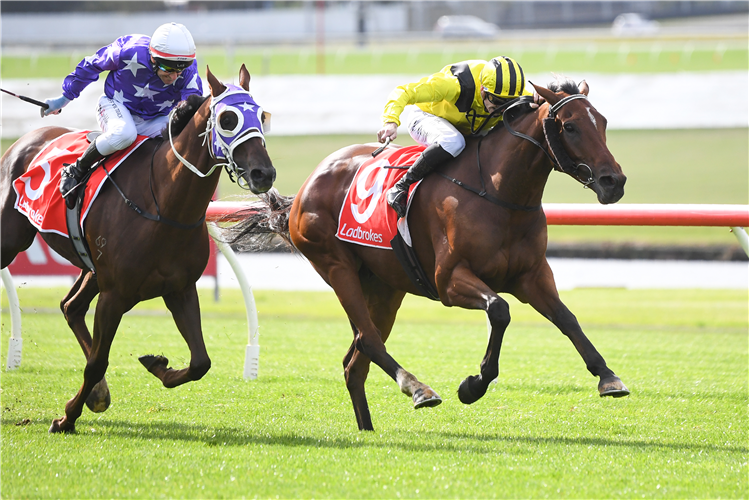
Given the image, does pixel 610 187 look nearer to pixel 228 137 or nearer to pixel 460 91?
pixel 460 91

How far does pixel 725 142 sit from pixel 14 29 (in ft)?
89.7

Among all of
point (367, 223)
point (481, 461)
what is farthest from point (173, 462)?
point (367, 223)

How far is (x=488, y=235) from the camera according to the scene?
413cm

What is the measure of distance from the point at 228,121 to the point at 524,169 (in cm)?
139

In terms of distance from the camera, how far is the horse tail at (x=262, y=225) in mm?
5363

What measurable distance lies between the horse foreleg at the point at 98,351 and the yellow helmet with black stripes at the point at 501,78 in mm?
2102

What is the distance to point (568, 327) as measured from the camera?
4.05 metres

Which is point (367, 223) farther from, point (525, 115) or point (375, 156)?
point (525, 115)

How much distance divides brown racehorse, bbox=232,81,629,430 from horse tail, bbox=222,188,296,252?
499 millimetres

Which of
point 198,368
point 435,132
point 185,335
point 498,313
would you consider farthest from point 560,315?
point 185,335

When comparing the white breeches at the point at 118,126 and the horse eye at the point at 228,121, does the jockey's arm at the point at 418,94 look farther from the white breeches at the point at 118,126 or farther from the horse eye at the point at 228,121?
the white breeches at the point at 118,126

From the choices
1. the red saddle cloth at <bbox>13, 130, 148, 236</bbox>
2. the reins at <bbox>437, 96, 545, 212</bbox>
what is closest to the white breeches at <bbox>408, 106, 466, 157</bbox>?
the reins at <bbox>437, 96, 545, 212</bbox>

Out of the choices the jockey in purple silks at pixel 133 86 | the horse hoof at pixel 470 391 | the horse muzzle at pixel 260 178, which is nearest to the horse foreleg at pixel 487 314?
the horse hoof at pixel 470 391

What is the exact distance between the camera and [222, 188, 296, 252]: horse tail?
5.36 metres
